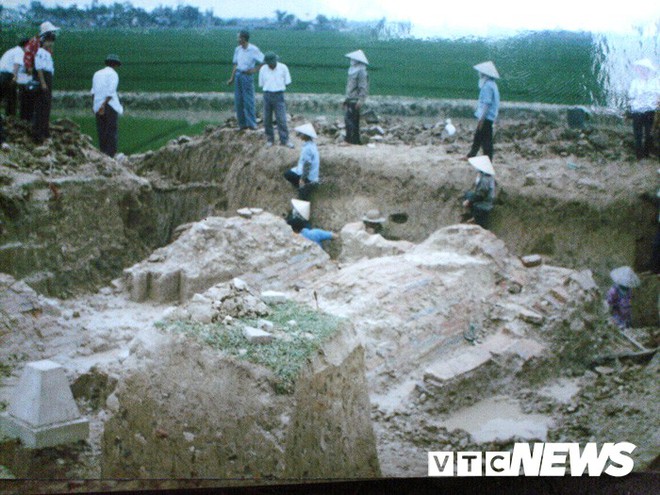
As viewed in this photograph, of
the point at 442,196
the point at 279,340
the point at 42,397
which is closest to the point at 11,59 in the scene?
the point at 42,397

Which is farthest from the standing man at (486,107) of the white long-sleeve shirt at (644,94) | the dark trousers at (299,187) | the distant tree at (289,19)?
the distant tree at (289,19)

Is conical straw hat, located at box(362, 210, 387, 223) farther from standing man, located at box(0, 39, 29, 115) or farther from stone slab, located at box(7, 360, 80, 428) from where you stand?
standing man, located at box(0, 39, 29, 115)

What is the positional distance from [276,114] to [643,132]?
1.84 m

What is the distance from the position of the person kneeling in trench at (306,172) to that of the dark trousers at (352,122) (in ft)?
0.71

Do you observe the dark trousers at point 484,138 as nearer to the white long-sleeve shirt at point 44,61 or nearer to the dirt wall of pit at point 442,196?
the dirt wall of pit at point 442,196

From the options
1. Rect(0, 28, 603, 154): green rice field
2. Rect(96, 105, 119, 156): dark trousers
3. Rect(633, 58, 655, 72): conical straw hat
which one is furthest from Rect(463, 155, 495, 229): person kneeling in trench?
Rect(96, 105, 119, 156): dark trousers

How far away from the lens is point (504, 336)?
13.9ft

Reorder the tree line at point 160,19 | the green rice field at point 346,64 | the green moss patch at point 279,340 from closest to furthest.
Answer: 1. the green moss patch at point 279,340
2. the tree line at point 160,19
3. the green rice field at point 346,64

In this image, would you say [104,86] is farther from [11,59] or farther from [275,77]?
[275,77]

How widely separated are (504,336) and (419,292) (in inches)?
18.9

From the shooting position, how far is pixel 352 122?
14.4 feet

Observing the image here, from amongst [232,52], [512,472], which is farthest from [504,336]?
[232,52]

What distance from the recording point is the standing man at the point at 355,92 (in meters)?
4.27

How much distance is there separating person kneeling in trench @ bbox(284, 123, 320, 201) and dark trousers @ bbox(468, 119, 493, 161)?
776 millimetres
